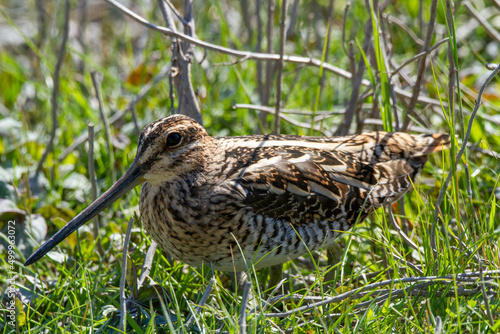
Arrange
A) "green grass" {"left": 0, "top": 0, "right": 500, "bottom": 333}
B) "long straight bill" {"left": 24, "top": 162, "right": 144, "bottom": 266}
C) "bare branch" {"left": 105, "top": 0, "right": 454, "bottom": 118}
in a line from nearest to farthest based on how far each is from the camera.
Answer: "green grass" {"left": 0, "top": 0, "right": 500, "bottom": 333} < "long straight bill" {"left": 24, "top": 162, "right": 144, "bottom": 266} < "bare branch" {"left": 105, "top": 0, "right": 454, "bottom": 118}

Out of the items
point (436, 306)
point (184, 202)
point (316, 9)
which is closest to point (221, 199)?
point (184, 202)

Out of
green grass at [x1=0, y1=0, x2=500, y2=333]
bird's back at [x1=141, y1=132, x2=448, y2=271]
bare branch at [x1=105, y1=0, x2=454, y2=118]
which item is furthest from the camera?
bare branch at [x1=105, y1=0, x2=454, y2=118]

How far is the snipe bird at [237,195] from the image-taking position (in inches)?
105

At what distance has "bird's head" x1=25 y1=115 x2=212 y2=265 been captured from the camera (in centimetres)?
260

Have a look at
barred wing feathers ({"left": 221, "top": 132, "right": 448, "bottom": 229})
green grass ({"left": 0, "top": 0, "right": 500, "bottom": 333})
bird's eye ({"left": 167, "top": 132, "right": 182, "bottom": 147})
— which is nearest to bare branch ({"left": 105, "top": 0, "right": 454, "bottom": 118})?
green grass ({"left": 0, "top": 0, "right": 500, "bottom": 333})

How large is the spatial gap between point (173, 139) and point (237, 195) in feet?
1.25

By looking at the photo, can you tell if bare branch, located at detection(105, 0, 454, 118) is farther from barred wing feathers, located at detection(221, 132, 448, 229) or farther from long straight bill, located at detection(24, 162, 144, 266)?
long straight bill, located at detection(24, 162, 144, 266)

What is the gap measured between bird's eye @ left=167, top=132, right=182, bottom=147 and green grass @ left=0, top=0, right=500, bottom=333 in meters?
0.57

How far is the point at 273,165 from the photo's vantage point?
2.85 metres

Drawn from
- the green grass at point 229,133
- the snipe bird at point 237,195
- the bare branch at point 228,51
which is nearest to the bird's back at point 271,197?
the snipe bird at point 237,195

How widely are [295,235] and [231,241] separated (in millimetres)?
311

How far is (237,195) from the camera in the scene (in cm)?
272

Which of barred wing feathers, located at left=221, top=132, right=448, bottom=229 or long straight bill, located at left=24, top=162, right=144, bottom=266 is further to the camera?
barred wing feathers, located at left=221, top=132, right=448, bottom=229

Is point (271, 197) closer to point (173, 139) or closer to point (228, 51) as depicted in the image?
point (173, 139)
